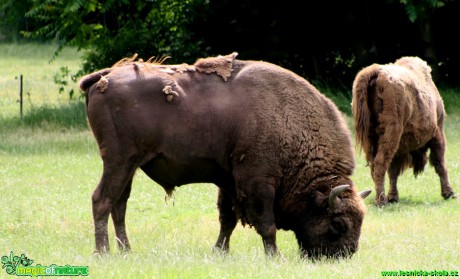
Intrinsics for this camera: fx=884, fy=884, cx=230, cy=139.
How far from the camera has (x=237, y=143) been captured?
9227 mm

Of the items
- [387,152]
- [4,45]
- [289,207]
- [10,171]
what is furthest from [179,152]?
[4,45]

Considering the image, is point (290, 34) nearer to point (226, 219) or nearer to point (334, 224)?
point (226, 219)

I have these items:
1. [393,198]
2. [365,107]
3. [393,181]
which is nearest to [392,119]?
[365,107]

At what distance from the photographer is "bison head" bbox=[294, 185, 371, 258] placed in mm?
9250

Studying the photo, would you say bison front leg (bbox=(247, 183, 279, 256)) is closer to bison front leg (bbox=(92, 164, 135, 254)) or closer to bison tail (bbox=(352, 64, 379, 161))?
bison front leg (bbox=(92, 164, 135, 254))

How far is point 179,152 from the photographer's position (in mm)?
9094

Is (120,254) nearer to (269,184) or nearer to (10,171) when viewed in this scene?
(269,184)

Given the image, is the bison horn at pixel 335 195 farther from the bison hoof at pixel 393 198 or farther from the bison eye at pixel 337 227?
the bison hoof at pixel 393 198

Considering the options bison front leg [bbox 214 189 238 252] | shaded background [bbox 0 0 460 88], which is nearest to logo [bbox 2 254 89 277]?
bison front leg [bbox 214 189 238 252]

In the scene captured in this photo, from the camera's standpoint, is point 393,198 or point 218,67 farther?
point 393,198

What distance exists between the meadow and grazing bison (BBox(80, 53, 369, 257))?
43 cm

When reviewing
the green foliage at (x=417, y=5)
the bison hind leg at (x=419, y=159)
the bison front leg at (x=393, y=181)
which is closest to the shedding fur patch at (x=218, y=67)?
the bison front leg at (x=393, y=181)

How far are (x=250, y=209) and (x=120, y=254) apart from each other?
145 cm

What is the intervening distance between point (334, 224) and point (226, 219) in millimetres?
1380
